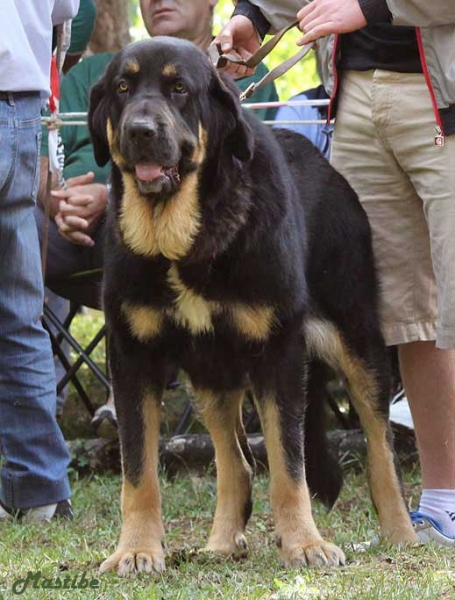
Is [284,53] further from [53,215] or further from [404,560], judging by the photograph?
[404,560]

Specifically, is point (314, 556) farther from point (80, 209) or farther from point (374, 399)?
point (80, 209)

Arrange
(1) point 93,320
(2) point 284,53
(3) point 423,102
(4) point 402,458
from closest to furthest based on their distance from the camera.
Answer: (3) point 423,102 → (4) point 402,458 → (1) point 93,320 → (2) point 284,53

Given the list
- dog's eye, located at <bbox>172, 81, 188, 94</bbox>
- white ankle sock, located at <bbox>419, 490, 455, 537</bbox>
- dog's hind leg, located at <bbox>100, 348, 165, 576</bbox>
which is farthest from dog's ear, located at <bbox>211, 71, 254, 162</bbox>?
white ankle sock, located at <bbox>419, 490, 455, 537</bbox>

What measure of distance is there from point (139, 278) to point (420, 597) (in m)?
1.36

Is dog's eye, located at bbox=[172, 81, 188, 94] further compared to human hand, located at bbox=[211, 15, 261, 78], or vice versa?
human hand, located at bbox=[211, 15, 261, 78]

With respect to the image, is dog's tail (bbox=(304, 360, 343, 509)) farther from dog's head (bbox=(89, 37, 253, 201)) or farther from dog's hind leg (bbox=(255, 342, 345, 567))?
dog's head (bbox=(89, 37, 253, 201))

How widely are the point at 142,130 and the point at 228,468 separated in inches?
55.8

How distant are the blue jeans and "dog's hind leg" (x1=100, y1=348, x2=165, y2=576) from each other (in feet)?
3.22

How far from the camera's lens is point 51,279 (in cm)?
626

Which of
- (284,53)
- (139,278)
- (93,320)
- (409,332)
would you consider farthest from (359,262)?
(284,53)

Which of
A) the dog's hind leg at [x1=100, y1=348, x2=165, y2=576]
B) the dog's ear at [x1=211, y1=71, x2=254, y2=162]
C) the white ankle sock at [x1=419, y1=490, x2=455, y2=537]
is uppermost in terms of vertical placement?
the dog's ear at [x1=211, y1=71, x2=254, y2=162]

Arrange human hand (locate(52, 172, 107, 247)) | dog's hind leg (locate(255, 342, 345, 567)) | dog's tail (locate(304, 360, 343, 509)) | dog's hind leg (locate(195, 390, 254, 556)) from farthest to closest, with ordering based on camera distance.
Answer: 1. human hand (locate(52, 172, 107, 247))
2. dog's tail (locate(304, 360, 343, 509))
3. dog's hind leg (locate(195, 390, 254, 556))
4. dog's hind leg (locate(255, 342, 345, 567))

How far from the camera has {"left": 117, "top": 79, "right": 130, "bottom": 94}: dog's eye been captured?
3.72m

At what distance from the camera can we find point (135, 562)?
370 centimetres
